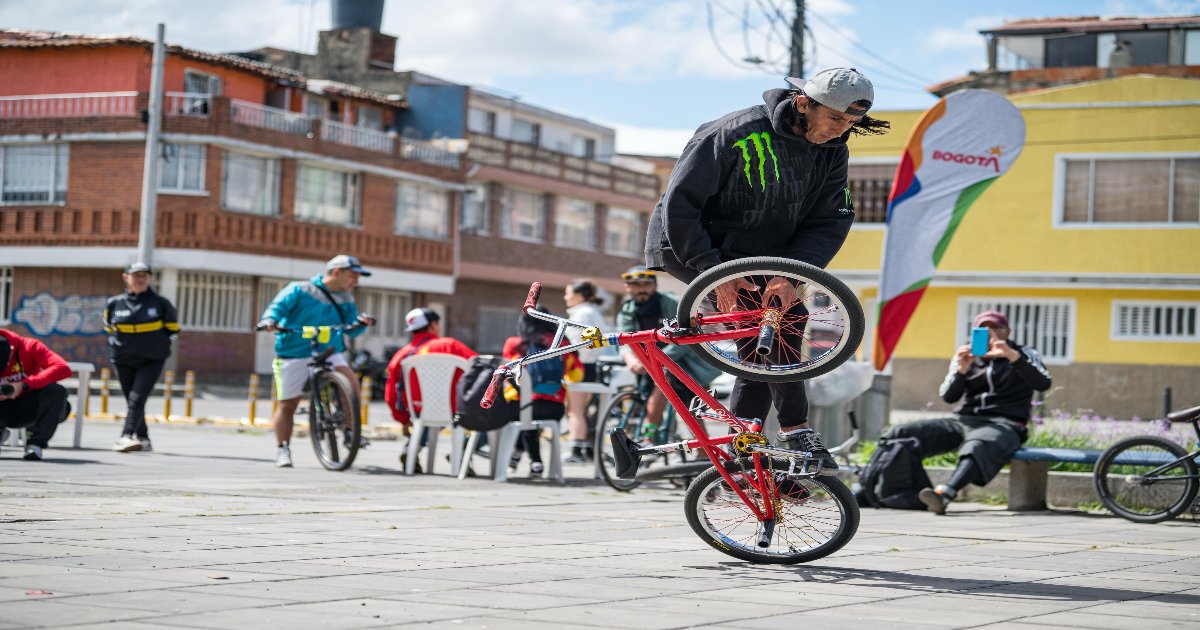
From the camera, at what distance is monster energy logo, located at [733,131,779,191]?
6.09 m

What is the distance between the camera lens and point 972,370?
35.1 feet

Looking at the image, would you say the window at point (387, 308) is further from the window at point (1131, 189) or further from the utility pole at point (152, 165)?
the window at point (1131, 189)

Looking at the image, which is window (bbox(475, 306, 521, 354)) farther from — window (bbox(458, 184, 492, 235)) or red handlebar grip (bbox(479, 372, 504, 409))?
red handlebar grip (bbox(479, 372, 504, 409))

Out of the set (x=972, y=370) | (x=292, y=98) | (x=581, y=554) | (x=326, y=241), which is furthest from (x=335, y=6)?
(x=581, y=554)

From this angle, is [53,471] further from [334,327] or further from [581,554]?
[581,554]

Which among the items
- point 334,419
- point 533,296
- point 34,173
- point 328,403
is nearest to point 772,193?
point 533,296

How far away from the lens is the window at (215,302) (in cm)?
4391

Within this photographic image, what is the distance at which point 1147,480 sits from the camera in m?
9.92

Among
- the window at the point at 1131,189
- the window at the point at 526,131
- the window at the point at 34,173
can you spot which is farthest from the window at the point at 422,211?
the window at the point at 1131,189

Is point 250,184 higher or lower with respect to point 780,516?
higher

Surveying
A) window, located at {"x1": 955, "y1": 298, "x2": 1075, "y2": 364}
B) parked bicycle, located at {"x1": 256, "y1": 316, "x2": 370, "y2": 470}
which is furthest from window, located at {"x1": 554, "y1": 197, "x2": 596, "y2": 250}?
parked bicycle, located at {"x1": 256, "y1": 316, "x2": 370, "y2": 470}

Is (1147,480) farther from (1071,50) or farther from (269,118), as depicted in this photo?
(1071,50)

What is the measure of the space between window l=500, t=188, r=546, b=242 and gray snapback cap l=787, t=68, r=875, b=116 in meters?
50.7

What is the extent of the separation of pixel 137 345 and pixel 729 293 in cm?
887
